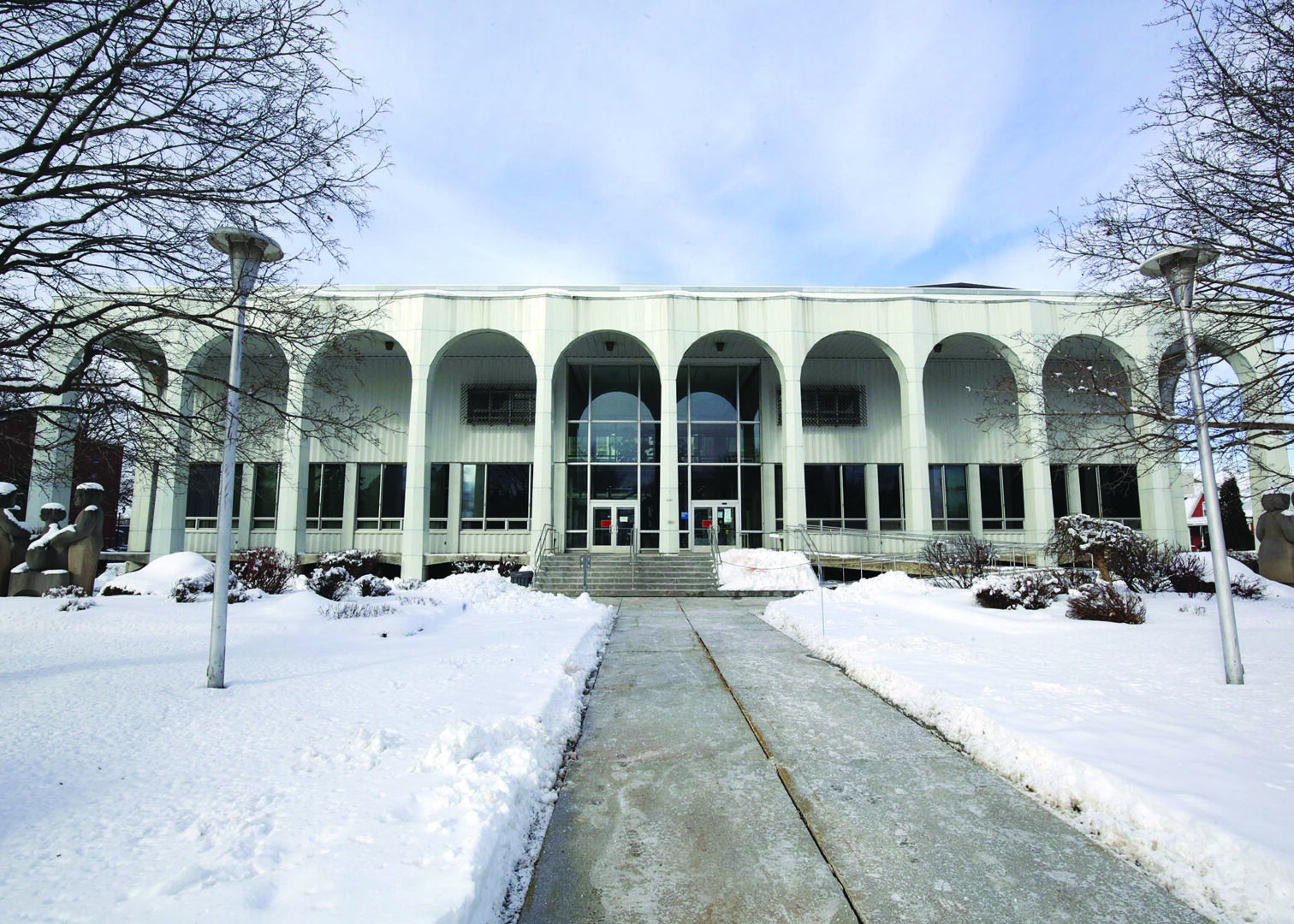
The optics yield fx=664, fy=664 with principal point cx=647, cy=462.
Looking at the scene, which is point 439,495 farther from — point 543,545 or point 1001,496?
point 1001,496

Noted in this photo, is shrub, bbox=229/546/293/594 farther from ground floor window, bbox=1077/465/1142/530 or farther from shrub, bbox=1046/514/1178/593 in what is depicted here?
ground floor window, bbox=1077/465/1142/530

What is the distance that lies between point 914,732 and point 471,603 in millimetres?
10515

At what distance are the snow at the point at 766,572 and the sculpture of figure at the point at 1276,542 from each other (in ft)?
35.5

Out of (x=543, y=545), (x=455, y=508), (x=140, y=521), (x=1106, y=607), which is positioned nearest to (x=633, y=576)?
(x=543, y=545)

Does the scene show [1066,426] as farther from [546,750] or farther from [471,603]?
[471,603]

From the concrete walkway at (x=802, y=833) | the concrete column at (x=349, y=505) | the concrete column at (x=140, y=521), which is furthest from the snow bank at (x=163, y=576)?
the concrete column at (x=140, y=521)

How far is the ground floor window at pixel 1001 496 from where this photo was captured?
2909cm

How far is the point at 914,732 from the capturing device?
589cm

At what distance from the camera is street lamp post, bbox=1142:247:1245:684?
23.5 feet

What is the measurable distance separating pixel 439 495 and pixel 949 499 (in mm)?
22342

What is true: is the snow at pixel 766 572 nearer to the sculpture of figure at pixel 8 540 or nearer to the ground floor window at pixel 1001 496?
the ground floor window at pixel 1001 496

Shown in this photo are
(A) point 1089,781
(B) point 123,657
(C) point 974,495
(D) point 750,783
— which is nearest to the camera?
(A) point 1089,781

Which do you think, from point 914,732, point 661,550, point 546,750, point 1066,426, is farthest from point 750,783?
point 661,550

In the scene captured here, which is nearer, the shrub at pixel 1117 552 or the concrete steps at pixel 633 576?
the shrub at pixel 1117 552
